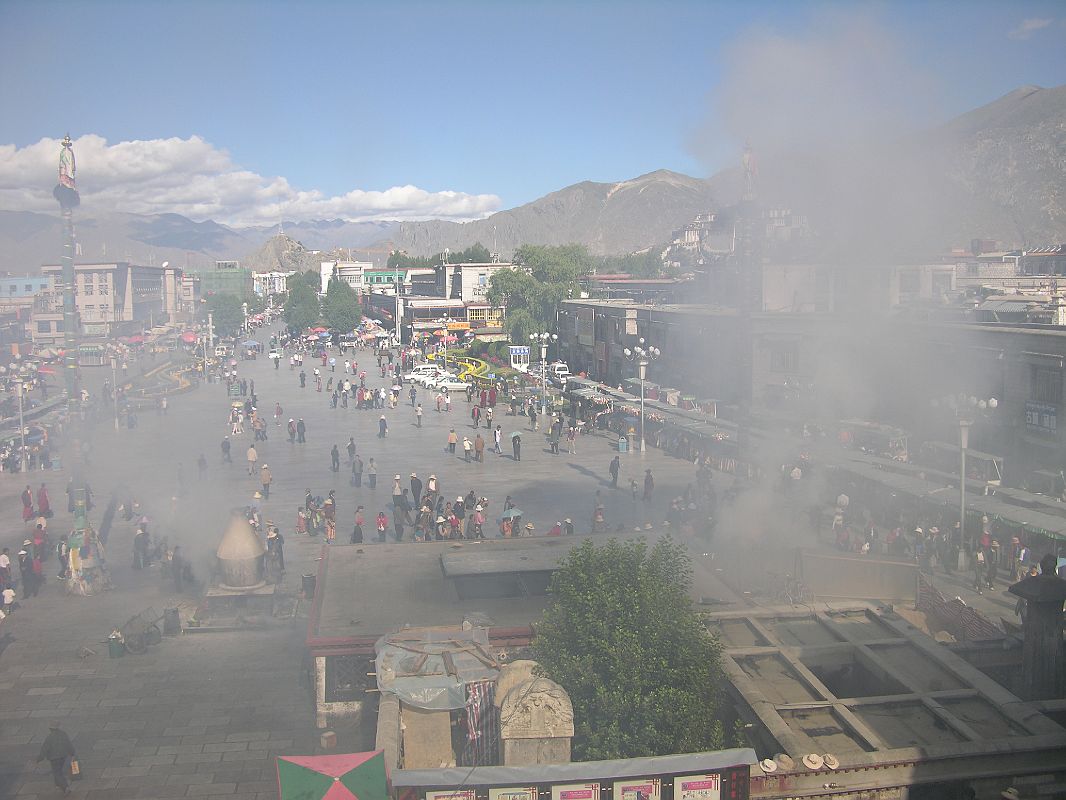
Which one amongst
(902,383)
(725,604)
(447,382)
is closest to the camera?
(725,604)

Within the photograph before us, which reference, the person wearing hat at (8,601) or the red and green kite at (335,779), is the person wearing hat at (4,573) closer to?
the person wearing hat at (8,601)

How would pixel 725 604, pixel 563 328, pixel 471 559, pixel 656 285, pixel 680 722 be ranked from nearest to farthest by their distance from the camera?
pixel 680 722, pixel 725 604, pixel 471 559, pixel 563 328, pixel 656 285

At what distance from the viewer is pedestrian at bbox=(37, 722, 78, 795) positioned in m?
7.84

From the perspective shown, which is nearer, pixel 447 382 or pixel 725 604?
pixel 725 604

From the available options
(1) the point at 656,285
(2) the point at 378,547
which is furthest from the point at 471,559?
(1) the point at 656,285

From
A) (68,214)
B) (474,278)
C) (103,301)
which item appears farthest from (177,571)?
(103,301)

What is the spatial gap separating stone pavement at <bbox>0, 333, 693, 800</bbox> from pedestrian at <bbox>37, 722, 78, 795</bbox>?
95 mm

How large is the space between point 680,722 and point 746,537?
8609 millimetres

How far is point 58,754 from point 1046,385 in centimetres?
1825

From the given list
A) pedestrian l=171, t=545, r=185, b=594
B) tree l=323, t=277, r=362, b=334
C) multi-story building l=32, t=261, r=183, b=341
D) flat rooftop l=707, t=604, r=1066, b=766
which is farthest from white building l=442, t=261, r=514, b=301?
flat rooftop l=707, t=604, r=1066, b=766

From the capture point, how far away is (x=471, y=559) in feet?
34.7

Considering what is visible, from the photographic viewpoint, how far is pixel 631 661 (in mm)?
6512

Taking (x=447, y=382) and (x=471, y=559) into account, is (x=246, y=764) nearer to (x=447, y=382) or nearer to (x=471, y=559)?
(x=471, y=559)

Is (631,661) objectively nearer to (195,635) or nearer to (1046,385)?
(195,635)
